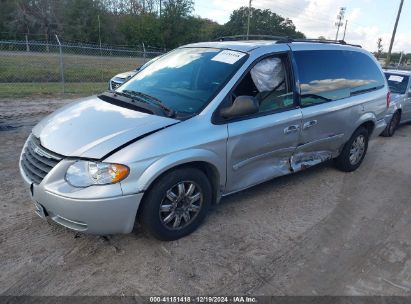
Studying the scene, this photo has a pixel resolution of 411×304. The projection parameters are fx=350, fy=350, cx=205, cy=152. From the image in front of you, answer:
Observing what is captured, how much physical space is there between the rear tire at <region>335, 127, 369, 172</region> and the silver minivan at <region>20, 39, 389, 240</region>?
0.43m

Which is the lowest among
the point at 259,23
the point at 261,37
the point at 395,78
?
the point at 395,78

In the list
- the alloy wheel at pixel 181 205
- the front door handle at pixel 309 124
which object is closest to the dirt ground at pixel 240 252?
the alloy wheel at pixel 181 205

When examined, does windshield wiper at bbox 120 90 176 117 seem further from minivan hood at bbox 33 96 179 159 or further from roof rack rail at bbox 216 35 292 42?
roof rack rail at bbox 216 35 292 42

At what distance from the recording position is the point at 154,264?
3045mm

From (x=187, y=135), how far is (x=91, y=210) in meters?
1.03

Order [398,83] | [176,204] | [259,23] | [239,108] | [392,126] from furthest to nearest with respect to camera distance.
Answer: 1. [259,23]
2. [398,83]
3. [392,126]
4. [239,108]
5. [176,204]

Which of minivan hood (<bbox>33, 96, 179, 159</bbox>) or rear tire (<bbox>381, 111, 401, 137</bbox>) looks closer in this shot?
minivan hood (<bbox>33, 96, 179, 159</bbox>)

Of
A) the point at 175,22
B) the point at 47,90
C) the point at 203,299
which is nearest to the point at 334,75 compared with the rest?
the point at 203,299

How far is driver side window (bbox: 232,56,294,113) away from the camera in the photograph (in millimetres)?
3678

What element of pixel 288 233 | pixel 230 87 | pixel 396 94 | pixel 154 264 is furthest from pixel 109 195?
pixel 396 94

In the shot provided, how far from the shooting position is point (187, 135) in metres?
3.13

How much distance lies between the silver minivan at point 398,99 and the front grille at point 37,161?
777 cm

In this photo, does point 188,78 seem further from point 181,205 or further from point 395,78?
point 395,78

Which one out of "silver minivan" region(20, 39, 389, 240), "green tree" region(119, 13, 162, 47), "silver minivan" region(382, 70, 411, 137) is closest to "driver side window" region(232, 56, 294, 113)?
"silver minivan" region(20, 39, 389, 240)
